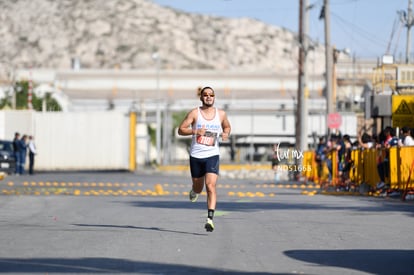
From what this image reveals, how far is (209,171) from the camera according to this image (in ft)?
48.7

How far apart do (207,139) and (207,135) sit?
0.06 metres

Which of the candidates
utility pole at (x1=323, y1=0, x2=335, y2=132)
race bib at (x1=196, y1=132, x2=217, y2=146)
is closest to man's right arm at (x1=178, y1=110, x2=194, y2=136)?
race bib at (x1=196, y1=132, x2=217, y2=146)

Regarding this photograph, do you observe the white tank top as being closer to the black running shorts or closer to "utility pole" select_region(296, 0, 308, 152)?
the black running shorts

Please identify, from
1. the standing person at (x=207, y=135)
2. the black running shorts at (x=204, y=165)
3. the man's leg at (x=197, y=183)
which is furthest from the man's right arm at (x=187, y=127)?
the man's leg at (x=197, y=183)

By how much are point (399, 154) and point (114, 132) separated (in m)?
33.1

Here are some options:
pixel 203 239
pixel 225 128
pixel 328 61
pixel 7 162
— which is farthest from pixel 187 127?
pixel 7 162

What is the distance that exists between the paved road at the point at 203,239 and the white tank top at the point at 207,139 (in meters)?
1.04

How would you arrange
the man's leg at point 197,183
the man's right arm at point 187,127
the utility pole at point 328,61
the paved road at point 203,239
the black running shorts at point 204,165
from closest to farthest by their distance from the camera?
the paved road at point 203,239
the man's right arm at point 187,127
the black running shorts at point 204,165
the man's leg at point 197,183
the utility pole at point 328,61

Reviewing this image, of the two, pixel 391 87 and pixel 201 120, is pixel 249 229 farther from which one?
pixel 391 87

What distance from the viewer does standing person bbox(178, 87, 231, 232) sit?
1477 centimetres

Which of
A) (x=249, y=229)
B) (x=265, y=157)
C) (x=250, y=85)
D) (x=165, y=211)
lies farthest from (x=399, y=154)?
(x=250, y=85)

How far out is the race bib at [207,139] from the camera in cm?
1480

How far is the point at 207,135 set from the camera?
1479 cm

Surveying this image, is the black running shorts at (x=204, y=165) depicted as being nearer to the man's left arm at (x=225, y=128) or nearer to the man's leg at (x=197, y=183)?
the man's leg at (x=197, y=183)
